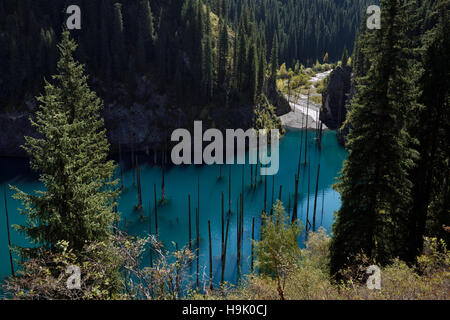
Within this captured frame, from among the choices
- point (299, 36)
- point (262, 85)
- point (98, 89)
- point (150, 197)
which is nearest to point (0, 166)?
point (98, 89)

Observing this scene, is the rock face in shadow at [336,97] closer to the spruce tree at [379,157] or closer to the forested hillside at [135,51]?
the forested hillside at [135,51]

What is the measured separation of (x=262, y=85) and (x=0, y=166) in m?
79.8

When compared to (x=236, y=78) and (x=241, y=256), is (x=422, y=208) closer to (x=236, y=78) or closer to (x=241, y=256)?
(x=241, y=256)

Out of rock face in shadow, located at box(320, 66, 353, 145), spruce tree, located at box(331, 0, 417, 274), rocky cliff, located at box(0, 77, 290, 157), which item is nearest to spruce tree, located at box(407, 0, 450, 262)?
spruce tree, located at box(331, 0, 417, 274)

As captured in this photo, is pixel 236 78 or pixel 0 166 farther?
pixel 236 78

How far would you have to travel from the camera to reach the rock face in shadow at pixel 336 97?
121m

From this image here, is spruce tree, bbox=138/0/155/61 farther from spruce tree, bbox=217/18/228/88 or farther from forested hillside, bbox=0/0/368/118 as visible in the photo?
spruce tree, bbox=217/18/228/88

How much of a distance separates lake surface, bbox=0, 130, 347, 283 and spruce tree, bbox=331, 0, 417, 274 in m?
24.2

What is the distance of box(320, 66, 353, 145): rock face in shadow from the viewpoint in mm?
121062

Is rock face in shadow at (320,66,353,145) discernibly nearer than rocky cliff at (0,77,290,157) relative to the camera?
No

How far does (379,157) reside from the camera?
81.1 feet

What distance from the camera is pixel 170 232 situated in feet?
193

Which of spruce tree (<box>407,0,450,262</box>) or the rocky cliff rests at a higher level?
spruce tree (<box>407,0,450,262</box>)
